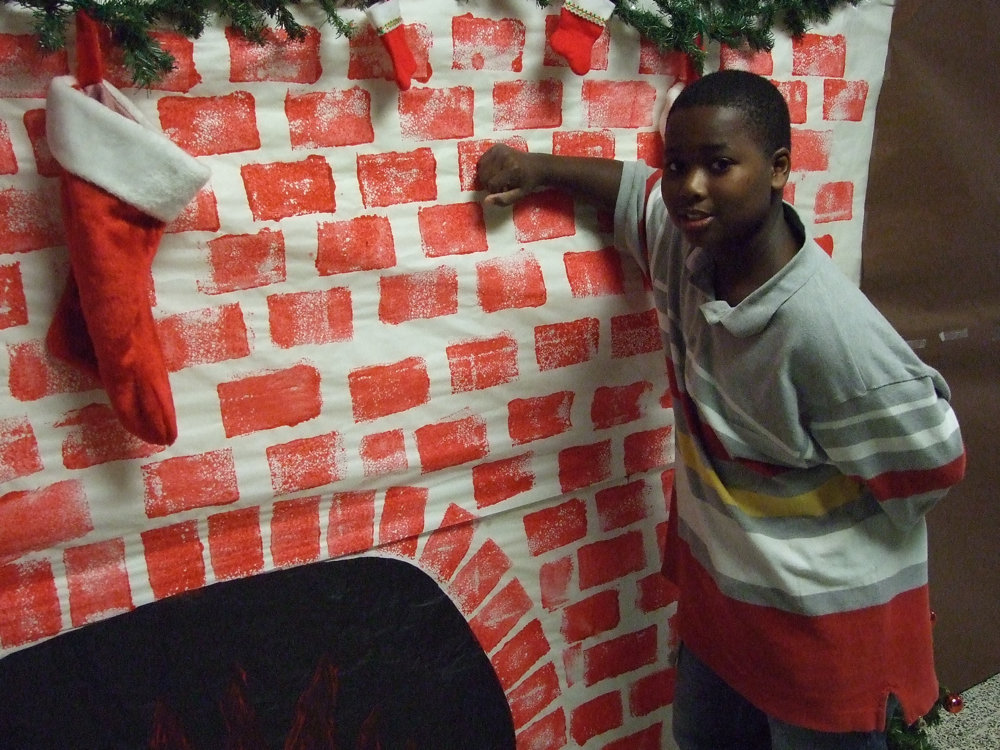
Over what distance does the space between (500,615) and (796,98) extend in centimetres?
85

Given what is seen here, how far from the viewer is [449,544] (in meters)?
1.03

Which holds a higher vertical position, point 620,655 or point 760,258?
point 760,258

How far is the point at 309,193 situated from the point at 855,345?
590 millimetres

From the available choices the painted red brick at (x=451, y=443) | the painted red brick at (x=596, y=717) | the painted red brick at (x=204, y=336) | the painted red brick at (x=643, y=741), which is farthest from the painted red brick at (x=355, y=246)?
the painted red brick at (x=643, y=741)

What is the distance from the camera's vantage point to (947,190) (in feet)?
4.35

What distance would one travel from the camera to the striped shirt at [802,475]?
0.82 metres

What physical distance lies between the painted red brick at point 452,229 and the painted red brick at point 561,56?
7.8 inches

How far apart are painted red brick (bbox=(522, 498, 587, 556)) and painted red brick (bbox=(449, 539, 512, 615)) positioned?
50 millimetres

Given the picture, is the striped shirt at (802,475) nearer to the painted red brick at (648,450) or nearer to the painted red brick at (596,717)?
the painted red brick at (648,450)

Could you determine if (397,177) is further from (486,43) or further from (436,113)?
(486,43)

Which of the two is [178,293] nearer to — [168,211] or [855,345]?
[168,211]

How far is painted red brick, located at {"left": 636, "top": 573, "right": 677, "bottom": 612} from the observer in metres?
1.23

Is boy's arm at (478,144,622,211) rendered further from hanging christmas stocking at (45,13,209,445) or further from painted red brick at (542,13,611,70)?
hanging christmas stocking at (45,13,209,445)

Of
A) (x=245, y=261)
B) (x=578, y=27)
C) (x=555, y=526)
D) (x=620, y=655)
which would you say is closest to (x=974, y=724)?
(x=620, y=655)
